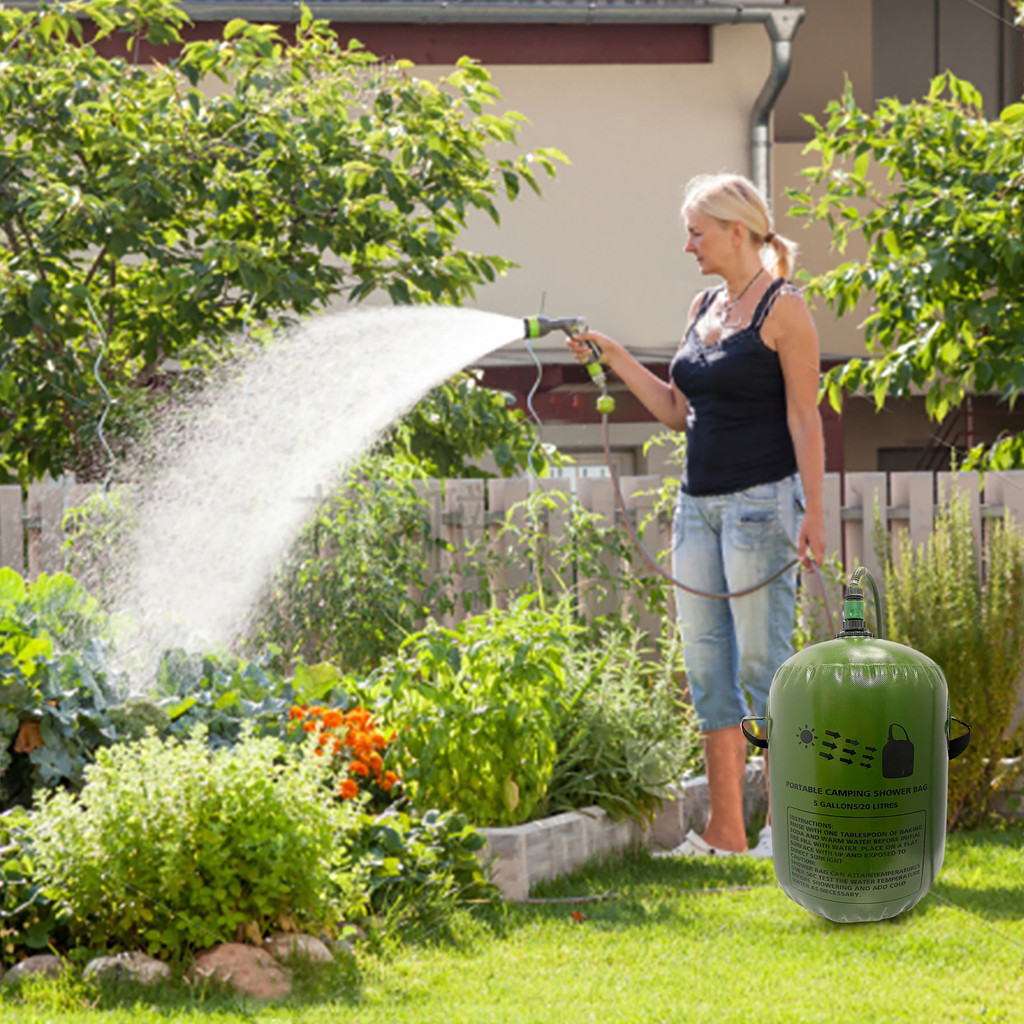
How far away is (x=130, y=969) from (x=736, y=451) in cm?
172

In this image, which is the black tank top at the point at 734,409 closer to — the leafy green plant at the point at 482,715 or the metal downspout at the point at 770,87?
the leafy green plant at the point at 482,715

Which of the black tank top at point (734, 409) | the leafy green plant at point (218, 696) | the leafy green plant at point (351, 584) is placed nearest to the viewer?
the black tank top at point (734, 409)

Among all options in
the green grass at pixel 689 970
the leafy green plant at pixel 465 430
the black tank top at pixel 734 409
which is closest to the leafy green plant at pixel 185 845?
the green grass at pixel 689 970

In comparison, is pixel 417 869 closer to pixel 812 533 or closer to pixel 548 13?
pixel 812 533

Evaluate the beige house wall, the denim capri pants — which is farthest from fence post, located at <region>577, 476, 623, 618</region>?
the beige house wall

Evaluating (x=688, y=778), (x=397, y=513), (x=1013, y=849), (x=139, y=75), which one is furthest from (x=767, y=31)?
(x=1013, y=849)

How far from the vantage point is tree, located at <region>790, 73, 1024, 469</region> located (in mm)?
4156

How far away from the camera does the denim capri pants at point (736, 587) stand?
2.12 meters

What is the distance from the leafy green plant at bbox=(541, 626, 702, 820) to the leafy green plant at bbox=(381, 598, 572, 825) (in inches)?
10.9

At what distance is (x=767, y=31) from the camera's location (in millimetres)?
9367

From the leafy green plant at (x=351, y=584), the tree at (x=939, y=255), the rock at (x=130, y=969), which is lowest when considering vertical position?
the rock at (x=130, y=969)

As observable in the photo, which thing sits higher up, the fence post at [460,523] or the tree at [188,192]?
the tree at [188,192]

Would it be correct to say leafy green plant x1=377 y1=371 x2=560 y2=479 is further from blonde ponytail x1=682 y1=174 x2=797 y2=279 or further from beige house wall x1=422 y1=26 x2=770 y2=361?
blonde ponytail x1=682 y1=174 x2=797 y2=279

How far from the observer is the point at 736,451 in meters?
2.02
